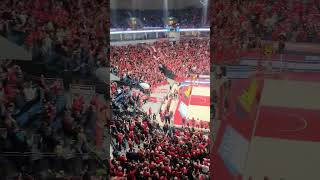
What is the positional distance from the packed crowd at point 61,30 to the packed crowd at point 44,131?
0.85ft

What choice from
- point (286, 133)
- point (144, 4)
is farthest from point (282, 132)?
point (144, 4)

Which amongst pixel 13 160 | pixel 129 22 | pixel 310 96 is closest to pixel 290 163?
pixel 310 96

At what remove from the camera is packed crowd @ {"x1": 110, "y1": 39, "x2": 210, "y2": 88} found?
4.30m

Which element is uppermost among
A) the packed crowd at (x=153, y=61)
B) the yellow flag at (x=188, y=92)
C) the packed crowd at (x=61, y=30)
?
the packed crowd at (x=61, y=30)

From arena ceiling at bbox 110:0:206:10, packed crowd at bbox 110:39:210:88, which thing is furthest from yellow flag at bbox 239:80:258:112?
arena ceiling at bbox 110:0:206:10

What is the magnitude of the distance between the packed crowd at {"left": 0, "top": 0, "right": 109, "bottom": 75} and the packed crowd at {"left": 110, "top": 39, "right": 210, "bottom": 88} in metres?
0.17

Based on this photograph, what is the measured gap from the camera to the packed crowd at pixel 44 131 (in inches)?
170

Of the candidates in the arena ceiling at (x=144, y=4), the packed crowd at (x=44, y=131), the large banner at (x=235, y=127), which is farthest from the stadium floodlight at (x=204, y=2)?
the packed crowd at (x=44, y=131)

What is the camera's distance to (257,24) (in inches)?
152

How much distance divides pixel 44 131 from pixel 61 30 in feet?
3.18

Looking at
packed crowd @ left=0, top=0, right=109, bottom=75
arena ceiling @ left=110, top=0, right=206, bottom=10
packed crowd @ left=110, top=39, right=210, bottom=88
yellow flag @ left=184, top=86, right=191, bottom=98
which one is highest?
arena ceiling @ left=110, top=0, right=206, bottom=10

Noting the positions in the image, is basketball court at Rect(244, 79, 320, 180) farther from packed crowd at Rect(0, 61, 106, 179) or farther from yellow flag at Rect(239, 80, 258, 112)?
packed crowd at Rect(0, 61, 106, 179)

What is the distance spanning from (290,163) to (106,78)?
182cm

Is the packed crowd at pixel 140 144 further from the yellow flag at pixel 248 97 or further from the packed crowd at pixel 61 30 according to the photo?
the yellow flag at pixel 248 97
